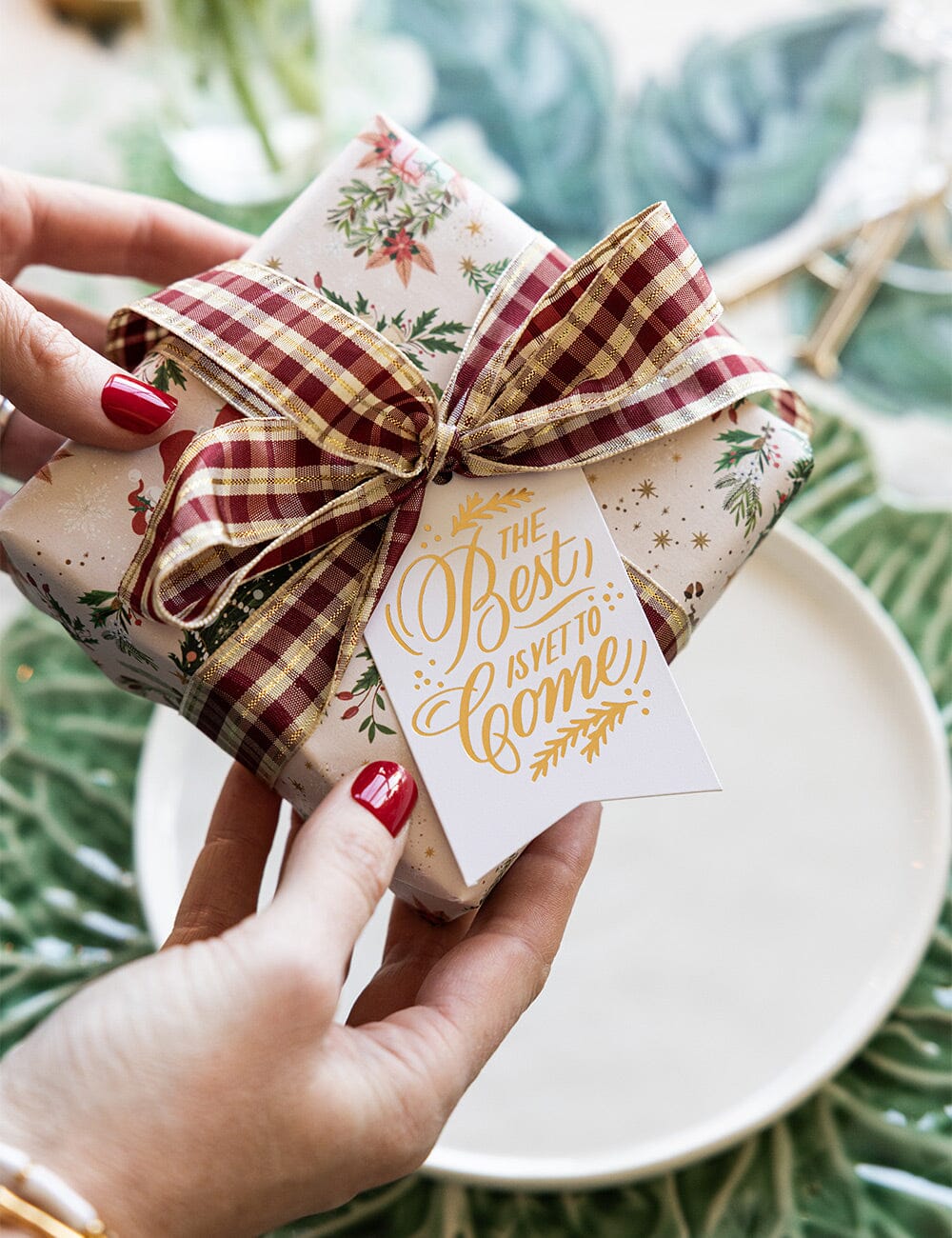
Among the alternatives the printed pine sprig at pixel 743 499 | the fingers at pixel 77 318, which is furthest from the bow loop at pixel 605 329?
the fingers at pixel 77 318

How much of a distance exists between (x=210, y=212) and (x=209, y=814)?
0.81 m

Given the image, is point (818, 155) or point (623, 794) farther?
point (818, 155)

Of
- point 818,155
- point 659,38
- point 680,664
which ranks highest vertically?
point 659,38

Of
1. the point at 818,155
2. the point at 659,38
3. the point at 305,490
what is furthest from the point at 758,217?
the point at 305,490

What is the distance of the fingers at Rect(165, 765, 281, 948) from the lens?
90 cm

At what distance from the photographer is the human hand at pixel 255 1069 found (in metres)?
0.62

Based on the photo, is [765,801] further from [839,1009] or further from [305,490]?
[305,490]

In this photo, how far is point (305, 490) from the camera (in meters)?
0.76

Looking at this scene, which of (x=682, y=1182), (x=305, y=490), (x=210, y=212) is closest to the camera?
(x=305, y=490)

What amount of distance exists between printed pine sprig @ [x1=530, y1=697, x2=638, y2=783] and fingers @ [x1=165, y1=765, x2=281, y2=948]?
0.26 m

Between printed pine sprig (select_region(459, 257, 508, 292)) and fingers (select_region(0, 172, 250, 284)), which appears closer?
printed pine sprig (select_region(459, 257, 508, 292))

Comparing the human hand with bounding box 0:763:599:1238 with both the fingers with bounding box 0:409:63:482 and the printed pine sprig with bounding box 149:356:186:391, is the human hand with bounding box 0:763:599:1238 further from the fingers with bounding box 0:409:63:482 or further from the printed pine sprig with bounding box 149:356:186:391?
the fingers with bounding box 0:409:63:482

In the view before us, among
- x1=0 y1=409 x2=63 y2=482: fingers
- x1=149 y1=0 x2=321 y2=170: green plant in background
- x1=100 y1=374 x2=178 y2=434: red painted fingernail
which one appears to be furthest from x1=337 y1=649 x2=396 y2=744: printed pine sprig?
x1=149 y1=0 x2=321 y2=170: green plant in background

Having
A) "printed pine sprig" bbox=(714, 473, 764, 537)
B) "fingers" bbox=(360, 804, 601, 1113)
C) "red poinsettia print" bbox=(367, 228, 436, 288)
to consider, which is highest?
"red poinsettia print" bbox=(367, 228, 436, 288)
